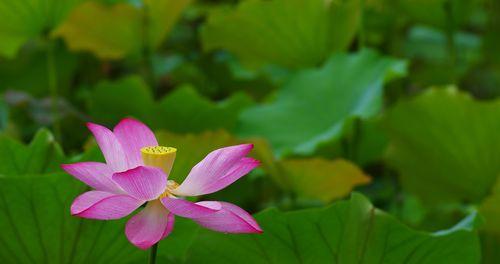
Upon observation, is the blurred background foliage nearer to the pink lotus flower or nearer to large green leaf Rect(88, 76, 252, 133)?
large green leaf Rect(88, 76, 252, 133)

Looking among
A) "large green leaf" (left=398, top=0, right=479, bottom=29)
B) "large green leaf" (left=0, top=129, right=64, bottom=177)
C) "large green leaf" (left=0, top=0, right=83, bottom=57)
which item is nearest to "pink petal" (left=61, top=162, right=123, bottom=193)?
"large green leaf" (left=0, top=129, right=64, bottom=177)

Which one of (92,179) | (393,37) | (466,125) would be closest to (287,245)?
(92,179)

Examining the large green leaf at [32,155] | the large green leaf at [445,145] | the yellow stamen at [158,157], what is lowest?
the large green leaf at [445,145]

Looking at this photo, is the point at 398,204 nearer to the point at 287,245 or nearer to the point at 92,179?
the point at 287,245

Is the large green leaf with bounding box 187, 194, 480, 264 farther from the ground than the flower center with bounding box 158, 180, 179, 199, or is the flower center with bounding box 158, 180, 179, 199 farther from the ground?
the flower center with bounding box 158, 180, 179, 199

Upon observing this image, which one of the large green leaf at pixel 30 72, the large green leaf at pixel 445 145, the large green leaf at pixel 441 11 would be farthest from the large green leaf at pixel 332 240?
the large green leaf at pixel 30 72

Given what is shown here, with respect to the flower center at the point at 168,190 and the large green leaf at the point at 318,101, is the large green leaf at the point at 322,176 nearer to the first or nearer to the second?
the large green leaf at the point at 318,101

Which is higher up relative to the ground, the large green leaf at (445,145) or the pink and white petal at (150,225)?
the pink and white petal at (150,225)
